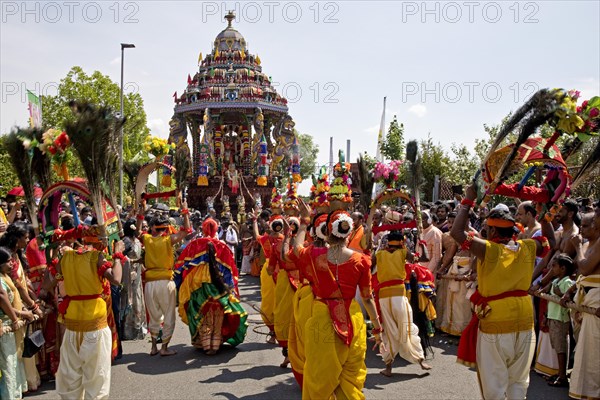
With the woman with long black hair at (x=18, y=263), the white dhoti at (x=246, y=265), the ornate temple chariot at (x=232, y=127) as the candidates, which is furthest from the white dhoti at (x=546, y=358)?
the ornate temple chariot at (x=232, y=127)

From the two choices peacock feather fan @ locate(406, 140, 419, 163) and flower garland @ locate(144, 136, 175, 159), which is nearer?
peacock feather fan @ locate(406, 140, 419, 163)

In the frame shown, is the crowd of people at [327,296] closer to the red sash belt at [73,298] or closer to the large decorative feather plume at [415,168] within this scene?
the red sash belt at [73,298]

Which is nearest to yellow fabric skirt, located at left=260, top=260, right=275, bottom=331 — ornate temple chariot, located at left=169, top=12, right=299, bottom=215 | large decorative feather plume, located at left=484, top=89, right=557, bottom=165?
large decorative feather plume, located at left=484, top=89, right=557, bottom=165

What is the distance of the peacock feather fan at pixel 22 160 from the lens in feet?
18.6

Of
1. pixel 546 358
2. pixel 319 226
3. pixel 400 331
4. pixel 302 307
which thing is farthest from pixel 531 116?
pixel 546 358

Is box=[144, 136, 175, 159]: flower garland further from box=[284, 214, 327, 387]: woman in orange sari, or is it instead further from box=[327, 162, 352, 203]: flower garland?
box=[284, 214, 327, 387]: woman in orange sari

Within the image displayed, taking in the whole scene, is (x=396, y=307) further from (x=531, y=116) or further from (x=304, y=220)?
(x=531, y=116)

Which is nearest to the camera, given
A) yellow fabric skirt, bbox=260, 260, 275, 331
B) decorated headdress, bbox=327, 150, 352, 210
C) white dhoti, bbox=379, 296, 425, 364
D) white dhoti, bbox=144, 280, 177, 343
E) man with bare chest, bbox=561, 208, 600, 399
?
man with bare chest, bbox=561, 208, 600, 399

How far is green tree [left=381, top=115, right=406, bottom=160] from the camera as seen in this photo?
2642 centimetres

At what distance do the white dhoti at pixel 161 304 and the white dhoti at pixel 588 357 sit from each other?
5.08 metres

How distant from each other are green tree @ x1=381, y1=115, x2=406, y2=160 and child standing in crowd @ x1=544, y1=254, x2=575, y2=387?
19.7m

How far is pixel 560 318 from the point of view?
22.0 ft

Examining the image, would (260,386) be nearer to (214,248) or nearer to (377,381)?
(377,381)

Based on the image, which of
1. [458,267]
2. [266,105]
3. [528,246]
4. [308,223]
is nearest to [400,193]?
[308,223]
